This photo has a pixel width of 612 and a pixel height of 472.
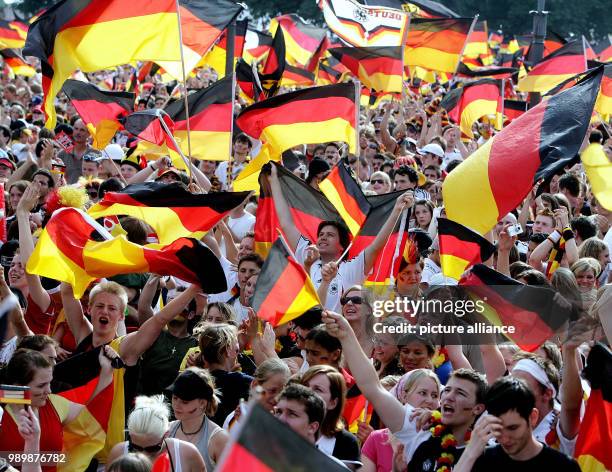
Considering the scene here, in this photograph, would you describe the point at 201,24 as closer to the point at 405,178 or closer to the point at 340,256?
the point at 405,178

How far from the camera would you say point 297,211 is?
938 cm

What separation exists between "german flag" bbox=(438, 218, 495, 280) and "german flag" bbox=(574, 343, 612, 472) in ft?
6.84

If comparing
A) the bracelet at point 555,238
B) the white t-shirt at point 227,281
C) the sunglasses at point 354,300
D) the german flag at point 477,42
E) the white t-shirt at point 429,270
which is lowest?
the german flag at point 477,42

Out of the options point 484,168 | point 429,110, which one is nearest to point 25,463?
point 484,168

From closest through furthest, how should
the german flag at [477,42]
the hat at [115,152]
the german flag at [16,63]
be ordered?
the hat at [115,152] → the german flag at [16,63] → the german flag at [477,42]

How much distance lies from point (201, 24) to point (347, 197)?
2689mm

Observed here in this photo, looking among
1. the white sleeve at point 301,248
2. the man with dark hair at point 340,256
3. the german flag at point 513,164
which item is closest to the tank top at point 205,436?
the man with dark hair at point 340,256

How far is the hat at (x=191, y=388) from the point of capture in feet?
19.9

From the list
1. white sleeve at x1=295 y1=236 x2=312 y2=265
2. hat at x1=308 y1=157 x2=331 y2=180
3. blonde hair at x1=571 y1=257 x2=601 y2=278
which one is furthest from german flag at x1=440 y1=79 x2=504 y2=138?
blonde hair at x1=571 y1=257 x2=601 y2=278

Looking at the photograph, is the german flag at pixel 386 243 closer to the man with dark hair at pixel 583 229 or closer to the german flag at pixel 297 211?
the german flag at pixel 297 211

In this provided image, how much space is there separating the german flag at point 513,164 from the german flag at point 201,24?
4090 millimetres

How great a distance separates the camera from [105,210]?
8508mm

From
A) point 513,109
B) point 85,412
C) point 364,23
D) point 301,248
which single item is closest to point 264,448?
point 85,412

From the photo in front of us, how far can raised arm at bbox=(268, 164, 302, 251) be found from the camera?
923 centimetres
